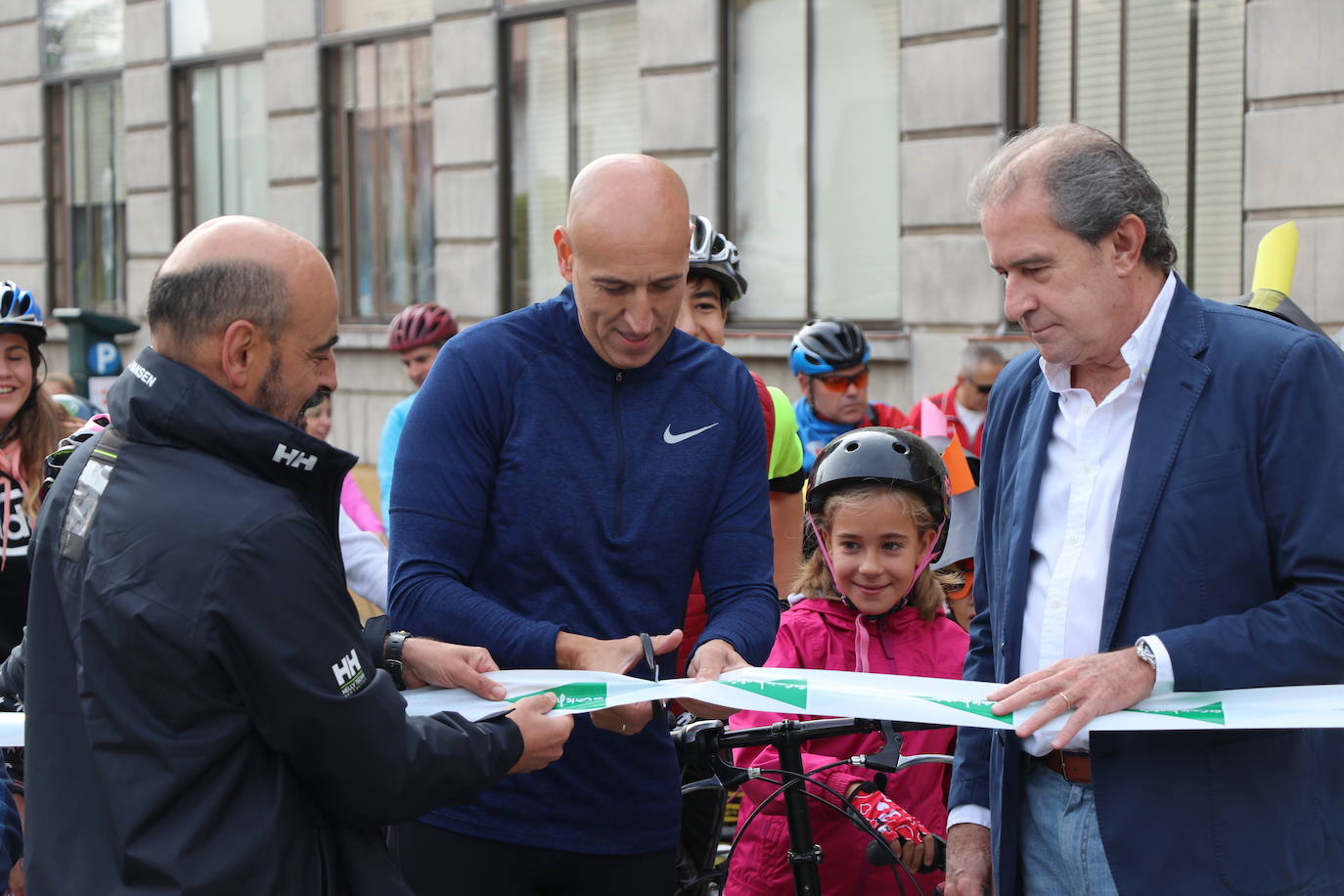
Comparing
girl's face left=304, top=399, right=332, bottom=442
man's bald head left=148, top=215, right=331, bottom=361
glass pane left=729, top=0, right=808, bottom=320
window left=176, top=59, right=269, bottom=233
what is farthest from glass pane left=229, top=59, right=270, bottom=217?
man's bald head left=148, top=215, right=331, bottom=361

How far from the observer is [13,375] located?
5.91 metres

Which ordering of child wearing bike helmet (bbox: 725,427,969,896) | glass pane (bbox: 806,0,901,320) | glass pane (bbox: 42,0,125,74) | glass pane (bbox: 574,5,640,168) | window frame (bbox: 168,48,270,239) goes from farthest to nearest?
glass pane (bbox: 42,0,125,74), window frame (bbox: 168,48,270,239), glass pane (bbox: 574,5,640,168), glass pane (bbox: 806,0,901,320), child wearing bike helmet (bbox: 725,427,969,896)

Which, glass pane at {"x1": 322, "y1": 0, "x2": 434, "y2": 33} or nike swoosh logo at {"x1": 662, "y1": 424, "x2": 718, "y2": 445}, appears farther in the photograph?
glass pane at {"x1": 322, "y1": 0, "x2": 434, "y2": 33}

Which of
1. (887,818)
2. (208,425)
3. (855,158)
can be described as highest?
(855,158)

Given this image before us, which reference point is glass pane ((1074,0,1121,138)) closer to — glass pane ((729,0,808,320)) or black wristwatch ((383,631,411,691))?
glass pane ((729,0,808,320))

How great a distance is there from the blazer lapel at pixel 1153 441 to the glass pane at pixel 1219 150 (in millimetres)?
8052

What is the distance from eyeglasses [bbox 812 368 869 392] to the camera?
793 centimetres

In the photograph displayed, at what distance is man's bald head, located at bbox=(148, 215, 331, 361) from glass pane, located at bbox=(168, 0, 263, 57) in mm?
15881

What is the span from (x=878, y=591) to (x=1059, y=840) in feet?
4.63

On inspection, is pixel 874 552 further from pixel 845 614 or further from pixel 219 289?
pixel 219 289

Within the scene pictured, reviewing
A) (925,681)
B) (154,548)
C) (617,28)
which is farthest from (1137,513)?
(617,28)

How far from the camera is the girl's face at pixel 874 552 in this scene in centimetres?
427

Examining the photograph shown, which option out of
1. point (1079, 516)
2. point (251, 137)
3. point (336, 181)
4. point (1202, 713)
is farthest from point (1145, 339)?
point (251, 137)

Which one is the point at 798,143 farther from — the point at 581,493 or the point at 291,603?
the point at 291,603
